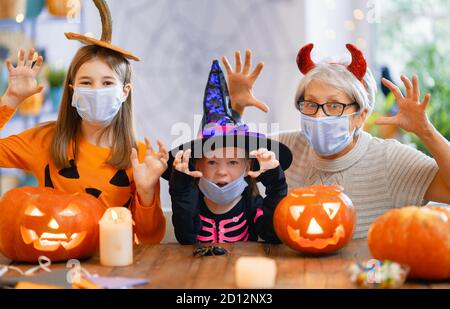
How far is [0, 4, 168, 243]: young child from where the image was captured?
212 centimetres

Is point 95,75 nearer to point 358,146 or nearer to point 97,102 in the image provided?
point 97,102

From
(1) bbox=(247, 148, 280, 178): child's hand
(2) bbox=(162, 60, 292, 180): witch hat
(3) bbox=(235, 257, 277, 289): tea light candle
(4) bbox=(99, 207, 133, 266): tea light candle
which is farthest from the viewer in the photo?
(2) bbox=(162, 60, 292, 180): witch hat

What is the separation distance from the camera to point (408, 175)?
2.23 metres

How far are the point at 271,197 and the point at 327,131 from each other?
0.92ft

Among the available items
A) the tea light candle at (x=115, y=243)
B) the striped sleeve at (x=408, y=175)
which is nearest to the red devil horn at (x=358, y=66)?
the striped sleeve at (x=408, y=175)

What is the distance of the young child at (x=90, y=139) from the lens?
6.94 feet

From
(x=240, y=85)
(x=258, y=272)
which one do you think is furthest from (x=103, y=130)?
(x=258, y=272)

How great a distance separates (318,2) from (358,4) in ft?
1.24

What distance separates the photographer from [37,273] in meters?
1.70

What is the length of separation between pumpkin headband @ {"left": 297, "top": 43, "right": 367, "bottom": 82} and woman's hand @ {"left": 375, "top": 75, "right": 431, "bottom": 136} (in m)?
0.14

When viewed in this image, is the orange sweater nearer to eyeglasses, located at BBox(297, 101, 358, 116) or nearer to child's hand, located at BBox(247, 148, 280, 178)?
child's hand, located at BBox(247, 148, 280, 178)

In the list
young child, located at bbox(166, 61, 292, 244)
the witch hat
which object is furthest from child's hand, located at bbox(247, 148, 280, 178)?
the witch hat

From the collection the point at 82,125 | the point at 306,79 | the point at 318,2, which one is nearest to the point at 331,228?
the point at 306,79

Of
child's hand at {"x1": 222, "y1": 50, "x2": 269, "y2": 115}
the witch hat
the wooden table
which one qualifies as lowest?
the wooden table
